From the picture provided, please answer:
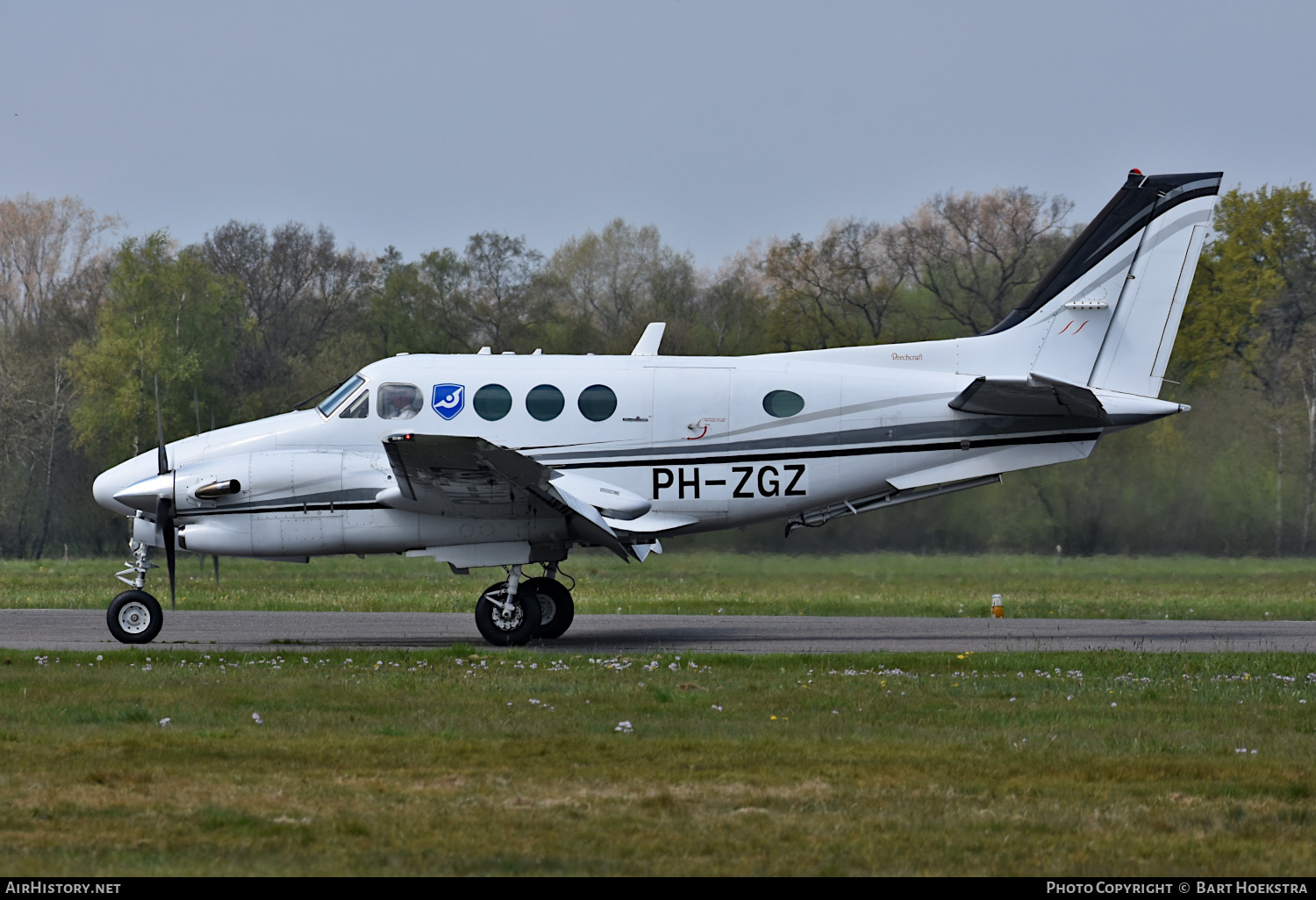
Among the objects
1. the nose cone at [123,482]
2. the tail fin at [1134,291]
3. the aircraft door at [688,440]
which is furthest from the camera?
the tail fin at [1134,291]

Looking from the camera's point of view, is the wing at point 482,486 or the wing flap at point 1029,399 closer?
the wing at point 482,486

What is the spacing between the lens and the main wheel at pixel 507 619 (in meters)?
16.1

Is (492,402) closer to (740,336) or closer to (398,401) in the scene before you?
(398,401)

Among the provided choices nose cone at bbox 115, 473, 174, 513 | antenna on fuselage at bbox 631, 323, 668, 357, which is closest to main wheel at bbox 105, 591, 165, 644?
nose cone at bbox 115, 473, 174, 513

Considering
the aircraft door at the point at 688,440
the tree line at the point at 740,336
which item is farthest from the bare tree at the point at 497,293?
the aircraft door at the point at 688,440

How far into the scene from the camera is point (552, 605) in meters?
16.6

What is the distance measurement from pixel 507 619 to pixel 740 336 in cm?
2280

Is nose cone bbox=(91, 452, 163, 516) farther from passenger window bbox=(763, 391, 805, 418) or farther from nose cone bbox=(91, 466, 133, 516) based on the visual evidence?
passenger window bbox=(763, 391, 805, 418)

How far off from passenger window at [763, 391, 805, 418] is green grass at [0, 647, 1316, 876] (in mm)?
3864

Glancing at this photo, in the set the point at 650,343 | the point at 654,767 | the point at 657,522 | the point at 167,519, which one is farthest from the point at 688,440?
the point at 654,767

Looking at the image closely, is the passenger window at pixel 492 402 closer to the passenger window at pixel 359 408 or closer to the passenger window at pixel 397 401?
the passenger window at pixel 397 401

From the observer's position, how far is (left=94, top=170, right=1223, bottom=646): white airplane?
15.9m

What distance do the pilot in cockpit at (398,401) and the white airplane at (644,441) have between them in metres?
0.03

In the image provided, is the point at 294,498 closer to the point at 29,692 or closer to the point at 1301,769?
the point at 29,692
